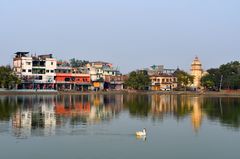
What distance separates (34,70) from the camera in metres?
78.5

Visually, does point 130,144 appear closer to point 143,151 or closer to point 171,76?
point 143,151

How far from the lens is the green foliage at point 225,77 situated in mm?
85062

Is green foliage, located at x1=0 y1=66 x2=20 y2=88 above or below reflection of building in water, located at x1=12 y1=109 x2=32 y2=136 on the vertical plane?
above

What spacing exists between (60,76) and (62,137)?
60698 millimetres

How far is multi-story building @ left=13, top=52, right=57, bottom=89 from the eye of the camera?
254 feet

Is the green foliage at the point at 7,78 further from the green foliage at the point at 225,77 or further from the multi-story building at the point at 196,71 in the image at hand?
the multi-story building at the point at 196,71

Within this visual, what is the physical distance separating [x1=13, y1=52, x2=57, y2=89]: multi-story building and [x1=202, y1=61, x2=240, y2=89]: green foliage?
35.1 m

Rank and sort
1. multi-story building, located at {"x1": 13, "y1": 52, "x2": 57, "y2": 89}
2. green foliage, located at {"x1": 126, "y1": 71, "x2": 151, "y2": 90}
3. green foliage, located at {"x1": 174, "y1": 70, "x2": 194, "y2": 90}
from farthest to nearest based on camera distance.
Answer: green foliage, located at {"x1": 174, "y1": 70, "x2": 194, "y2": 90}
green foliage, located at {"x1": 126, "y1": 71, "x2": 151, "y2": 90}
multi-story building, located at {"x1": 13, "y1": 52, "x2": 57, "y2": 89}

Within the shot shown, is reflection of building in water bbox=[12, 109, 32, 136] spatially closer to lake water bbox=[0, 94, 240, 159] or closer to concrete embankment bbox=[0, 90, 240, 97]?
lake water bbox=[0, 94, 240, 159]

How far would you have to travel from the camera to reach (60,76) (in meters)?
81.7

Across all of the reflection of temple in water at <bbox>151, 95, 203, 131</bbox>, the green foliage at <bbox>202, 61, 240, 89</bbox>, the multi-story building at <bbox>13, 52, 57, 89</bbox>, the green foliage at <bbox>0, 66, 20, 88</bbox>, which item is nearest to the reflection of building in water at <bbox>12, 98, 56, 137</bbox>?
the reflection of temple in water at <bbox>151, 95, 203, 131</bbox>

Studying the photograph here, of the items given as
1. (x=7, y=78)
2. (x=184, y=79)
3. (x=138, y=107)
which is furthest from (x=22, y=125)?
(x=184, y=79)

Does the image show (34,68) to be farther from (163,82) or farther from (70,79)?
(163,82)

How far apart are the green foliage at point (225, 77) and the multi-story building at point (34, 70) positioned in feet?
115
